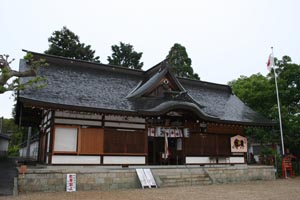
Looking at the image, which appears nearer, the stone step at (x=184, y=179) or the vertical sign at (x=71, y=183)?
the vertical sign at (x=71, y=183)

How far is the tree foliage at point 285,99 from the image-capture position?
20.2 metres

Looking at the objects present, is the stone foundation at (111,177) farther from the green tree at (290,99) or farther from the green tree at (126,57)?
the green tree at (126,57)

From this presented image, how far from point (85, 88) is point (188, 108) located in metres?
6.02

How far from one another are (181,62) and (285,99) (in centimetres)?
1553

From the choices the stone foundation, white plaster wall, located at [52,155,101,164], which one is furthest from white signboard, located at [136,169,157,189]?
white plaster wall, located at [52,155,101,164]

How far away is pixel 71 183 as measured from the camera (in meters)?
11.2

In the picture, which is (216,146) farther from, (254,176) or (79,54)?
(79,54)

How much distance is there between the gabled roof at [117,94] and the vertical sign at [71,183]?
122 inches

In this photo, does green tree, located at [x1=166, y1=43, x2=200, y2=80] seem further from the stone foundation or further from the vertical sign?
the vertical sign

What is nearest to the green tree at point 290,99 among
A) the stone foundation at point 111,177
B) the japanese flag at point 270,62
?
the japanese flag at point 270,62

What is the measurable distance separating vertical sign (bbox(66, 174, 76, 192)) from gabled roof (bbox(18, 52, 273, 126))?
3087mm

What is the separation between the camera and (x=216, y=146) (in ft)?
56.5

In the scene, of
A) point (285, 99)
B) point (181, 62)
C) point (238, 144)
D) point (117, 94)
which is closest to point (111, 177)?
point (117, 94)

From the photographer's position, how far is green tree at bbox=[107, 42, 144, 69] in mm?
40812
